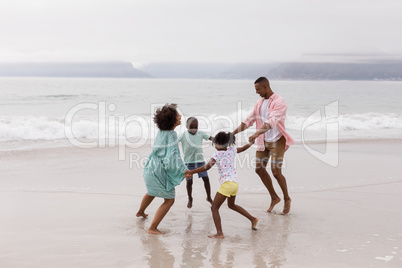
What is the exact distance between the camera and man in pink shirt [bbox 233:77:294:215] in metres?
5.22

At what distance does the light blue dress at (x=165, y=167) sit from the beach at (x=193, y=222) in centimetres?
54

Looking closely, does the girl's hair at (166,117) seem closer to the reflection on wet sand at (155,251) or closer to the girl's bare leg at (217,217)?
the girl's bare leg at (217,217)

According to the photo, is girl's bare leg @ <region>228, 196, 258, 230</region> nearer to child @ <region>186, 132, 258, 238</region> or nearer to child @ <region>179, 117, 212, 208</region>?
child @ <region>186, 132, 258, 238</region>

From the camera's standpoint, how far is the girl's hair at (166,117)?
179 inches

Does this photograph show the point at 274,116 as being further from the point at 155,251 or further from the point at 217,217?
the point at 155,251

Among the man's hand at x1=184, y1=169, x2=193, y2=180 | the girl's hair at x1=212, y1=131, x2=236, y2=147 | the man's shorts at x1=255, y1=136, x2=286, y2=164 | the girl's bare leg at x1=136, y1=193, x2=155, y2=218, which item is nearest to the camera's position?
the girl's hair at x1=212, y1=131, x2=236, y2=147

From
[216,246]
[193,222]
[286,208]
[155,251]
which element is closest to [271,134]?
[286,208]

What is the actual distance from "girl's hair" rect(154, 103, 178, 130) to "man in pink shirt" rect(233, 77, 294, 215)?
1116 millimetres

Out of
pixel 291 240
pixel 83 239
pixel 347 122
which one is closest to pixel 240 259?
pixel 291 240

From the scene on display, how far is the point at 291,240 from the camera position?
4.43 metres

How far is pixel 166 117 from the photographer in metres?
4.56

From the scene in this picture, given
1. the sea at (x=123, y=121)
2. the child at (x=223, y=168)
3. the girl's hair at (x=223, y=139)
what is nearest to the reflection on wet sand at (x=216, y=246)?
the child at (x=223, y=168)

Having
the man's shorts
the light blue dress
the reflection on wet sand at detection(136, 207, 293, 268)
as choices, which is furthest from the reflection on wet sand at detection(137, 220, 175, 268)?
the man's shorts

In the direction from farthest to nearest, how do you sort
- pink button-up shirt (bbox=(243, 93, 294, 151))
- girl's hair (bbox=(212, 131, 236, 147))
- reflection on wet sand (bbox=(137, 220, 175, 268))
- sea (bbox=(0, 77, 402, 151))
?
1. sea (bbox=(0, 77, 402, 151))
2. pink button-up shirt (bbox=(243, 93, 294, 151))
3. girl's hair (bbox=(212, 131, 236, 147))
4. reflection on wet sand (bbox=(137, 220, 175, 268))
